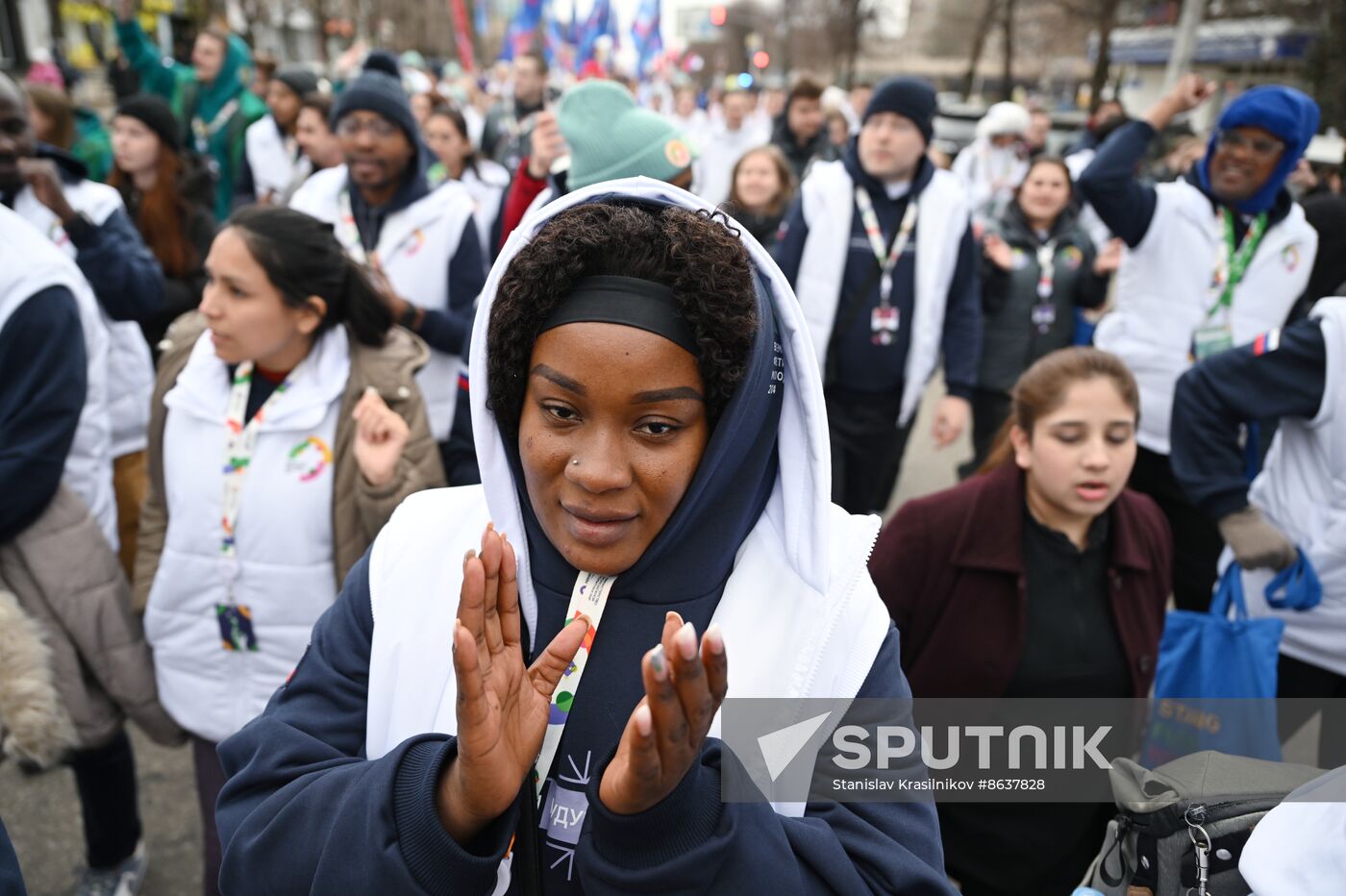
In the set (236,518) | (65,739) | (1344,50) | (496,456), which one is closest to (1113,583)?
(496,456)

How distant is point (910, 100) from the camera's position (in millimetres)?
4523

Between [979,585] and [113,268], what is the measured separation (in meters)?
3.11

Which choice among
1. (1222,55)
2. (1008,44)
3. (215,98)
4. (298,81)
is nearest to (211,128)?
→ (215,98)

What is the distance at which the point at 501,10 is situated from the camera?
59812 mm

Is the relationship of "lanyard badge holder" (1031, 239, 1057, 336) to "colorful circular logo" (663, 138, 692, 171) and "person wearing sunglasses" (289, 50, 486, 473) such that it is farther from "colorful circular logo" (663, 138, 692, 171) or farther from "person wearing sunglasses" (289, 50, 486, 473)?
"person wearing sunglasses" (289, 50, 486, 473)

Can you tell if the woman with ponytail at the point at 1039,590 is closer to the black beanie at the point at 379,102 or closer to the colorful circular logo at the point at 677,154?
the colorful circular logo at the point at 677,154

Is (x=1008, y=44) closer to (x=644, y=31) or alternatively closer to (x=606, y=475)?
(x=644, y=31)

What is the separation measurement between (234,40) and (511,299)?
26.6 ft

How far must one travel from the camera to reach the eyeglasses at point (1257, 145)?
395 centimetres

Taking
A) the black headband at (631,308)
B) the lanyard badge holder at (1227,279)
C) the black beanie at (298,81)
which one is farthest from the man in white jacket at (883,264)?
the black beanie at (298,81)

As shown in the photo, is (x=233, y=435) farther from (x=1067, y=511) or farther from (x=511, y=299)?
(x=1067, y=511)

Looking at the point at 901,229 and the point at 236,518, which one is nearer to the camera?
the point at 236,518

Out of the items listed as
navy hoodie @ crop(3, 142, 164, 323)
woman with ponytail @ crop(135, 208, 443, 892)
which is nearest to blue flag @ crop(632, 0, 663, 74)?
navy hoodie @ crop(3, 142, 164, 323)

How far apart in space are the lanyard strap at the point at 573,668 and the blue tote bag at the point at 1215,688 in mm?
1986
